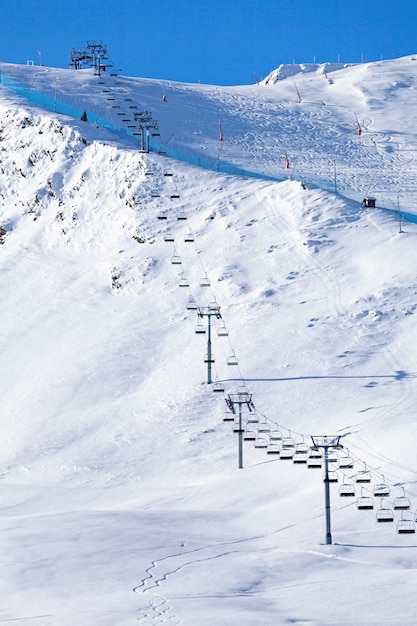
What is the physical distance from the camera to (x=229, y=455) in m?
62.8

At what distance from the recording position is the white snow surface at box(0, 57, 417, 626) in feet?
143

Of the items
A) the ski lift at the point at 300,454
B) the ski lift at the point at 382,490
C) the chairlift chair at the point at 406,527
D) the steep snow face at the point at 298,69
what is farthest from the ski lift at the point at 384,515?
the steep snow face at the point at 298,69

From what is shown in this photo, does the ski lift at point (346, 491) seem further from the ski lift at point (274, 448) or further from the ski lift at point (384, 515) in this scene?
the ski lift at point (274, 448)

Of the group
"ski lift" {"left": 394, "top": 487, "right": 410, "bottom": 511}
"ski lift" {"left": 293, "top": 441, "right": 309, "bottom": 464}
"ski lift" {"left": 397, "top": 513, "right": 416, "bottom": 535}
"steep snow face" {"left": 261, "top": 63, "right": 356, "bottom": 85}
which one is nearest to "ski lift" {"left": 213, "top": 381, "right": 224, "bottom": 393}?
"ski lift" {"left": 293, "top": 441, "right": 309, "bottom": 464}

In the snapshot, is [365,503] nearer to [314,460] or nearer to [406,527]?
[406,527]

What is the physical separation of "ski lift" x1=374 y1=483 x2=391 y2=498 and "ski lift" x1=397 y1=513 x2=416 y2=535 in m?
1.06

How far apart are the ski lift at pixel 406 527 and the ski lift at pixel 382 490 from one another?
1063mm

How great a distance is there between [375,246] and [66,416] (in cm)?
2073

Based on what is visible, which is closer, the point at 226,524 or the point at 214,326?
the point at 226,524

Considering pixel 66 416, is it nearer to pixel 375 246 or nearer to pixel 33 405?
pixel 33 405

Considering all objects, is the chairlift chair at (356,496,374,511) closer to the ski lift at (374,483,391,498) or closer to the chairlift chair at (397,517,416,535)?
the ski lift at (374,483,391,498)

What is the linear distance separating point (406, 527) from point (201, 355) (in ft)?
90.5

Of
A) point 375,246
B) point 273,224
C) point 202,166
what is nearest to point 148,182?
point 202,166

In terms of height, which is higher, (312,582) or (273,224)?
(273,224)
